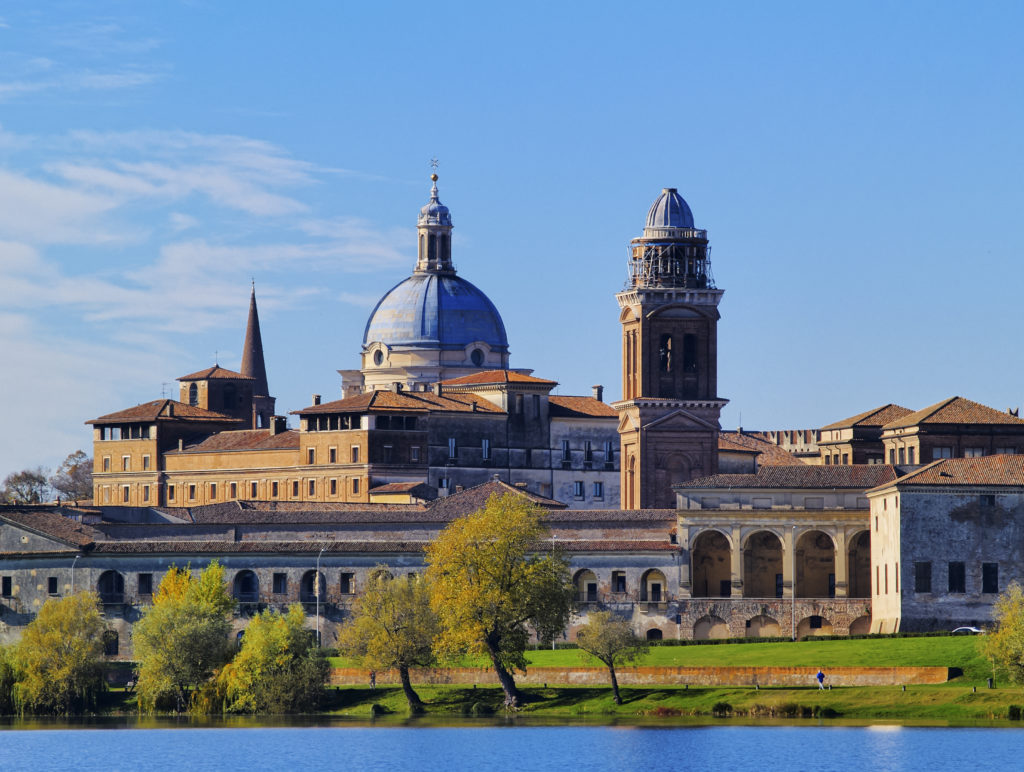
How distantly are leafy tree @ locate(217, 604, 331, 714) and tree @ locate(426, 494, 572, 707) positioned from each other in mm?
4907

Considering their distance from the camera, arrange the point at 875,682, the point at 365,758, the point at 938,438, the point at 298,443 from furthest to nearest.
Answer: the point at 298,443 < the point at 938,438 < the point at 875,682 < the point at 365,758

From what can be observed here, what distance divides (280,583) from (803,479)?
76.6 ft

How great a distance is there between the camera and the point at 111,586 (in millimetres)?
110000

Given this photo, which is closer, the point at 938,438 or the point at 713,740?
the point at 713,740

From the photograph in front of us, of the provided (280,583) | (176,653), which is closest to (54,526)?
(280,583)

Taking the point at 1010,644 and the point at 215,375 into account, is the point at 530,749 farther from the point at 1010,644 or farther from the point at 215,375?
the point at 215,375

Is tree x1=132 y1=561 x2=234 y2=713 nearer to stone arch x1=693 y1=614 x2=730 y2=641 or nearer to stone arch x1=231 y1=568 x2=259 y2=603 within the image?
stone arch x1=231 y1=568 x2=259 y2=603

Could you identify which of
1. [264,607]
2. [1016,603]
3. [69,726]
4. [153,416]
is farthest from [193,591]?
[153,416]

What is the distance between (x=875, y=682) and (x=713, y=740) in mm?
9812

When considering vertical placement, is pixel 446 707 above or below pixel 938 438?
below

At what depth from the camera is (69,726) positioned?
89.4m

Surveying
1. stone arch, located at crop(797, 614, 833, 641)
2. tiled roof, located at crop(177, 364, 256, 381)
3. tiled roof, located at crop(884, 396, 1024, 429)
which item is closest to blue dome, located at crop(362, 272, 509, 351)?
tiled roof, located at crop(177, 364, 256, 381)

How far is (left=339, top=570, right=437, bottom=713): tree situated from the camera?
298 feet

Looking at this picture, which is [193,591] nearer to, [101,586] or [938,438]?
[101,586]
